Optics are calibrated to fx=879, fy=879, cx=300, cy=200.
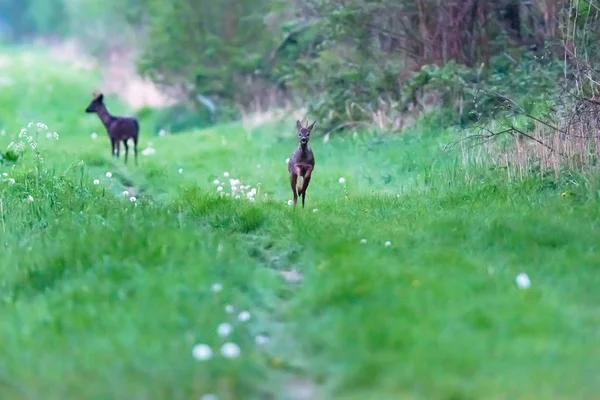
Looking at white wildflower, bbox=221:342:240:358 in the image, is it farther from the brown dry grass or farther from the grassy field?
the brown dry grass

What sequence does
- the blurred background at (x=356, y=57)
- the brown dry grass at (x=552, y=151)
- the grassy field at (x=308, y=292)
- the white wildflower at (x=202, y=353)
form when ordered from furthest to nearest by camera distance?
the blurred background at (x=356, y=57) → the brown dry grass at (x=552, y=151) → the white wildflower at (x=202, y=353) → the grassy field at (x=308, y=292)

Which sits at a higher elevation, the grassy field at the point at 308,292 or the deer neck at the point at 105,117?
the deer neck at the point at 105,117

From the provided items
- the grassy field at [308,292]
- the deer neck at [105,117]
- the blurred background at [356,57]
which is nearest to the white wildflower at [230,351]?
the grassy field at [308,292]

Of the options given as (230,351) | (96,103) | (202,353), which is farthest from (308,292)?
(96,103)

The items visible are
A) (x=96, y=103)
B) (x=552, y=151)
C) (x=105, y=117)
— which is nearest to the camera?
(x=552, y=151)

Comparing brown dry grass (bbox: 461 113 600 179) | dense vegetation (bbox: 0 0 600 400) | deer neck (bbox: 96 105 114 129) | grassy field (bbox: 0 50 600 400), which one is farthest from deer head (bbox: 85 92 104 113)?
brown dry grass (bbox: 461 113 600 179)

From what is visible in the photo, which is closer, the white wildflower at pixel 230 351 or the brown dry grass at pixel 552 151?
the white wildflower at pixel 230 351

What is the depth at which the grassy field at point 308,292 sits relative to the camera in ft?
18.8

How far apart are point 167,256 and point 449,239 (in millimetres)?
2812

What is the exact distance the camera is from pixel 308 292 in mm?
7305

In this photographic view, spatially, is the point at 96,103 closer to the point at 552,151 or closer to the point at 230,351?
the point at 552,151

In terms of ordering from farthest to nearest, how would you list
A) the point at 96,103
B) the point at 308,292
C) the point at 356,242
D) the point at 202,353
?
1. the point at 96,103
2. the point at 356,242
3. the point at 308,292
4. the point at 202,353

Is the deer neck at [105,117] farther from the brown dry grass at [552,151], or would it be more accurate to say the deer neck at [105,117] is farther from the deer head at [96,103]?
the brown dry grass at [552,151]

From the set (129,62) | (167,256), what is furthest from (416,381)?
(129,62)
